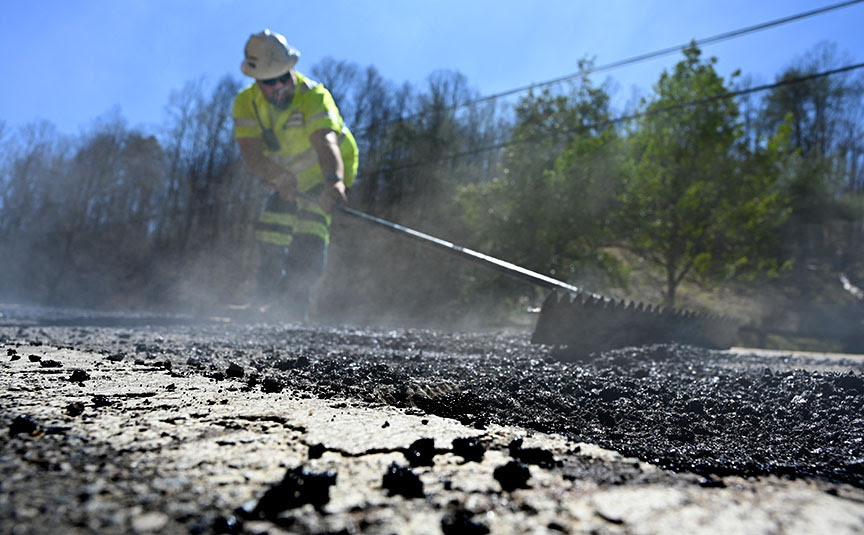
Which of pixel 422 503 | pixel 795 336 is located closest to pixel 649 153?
pixel 795 336

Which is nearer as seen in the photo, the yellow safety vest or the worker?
the worker

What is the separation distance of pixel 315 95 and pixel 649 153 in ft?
29.7

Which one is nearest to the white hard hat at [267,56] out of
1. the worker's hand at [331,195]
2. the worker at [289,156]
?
the worker at [289,156]

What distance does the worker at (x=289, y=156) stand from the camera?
4.15 m

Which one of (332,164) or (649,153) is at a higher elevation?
(649,153)

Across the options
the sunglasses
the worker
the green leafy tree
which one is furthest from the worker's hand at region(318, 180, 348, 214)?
the green leafy tree

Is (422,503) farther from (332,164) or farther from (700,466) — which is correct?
(332,164)

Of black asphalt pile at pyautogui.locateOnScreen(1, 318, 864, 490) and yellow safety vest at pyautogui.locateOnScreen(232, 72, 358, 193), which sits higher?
yellow safety vest at pyautogui.locateOnScreen(232, 72, 358, 193)

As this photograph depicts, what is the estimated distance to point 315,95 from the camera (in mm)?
4391

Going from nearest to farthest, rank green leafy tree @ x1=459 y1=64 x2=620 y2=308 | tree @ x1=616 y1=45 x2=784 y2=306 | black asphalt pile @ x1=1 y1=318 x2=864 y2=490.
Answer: black asphalt pile @ x1=1 y1=318 x2=864 y2=490 → tree @ x1=616 y1=45 x2=784 y2=306 → green leafy tree @ x1=459 y1=64 x2=620 y2=308

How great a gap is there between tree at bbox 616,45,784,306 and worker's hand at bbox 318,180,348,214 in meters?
8.47

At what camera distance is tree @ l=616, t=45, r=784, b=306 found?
10633 mm

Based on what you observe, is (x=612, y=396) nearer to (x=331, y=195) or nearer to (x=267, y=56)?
(x=331, y=195)

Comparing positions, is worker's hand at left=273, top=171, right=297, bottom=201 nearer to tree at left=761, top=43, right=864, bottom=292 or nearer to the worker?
the worker
